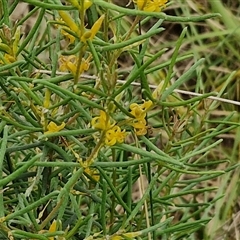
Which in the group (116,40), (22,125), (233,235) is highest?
(116,40)

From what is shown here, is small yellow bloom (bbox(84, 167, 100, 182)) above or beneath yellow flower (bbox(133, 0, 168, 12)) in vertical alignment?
beneath

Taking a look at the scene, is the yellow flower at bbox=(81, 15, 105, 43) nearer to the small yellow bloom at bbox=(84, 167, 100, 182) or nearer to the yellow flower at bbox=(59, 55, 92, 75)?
the yellow flower at bbox=(59, 55, 92, 75)

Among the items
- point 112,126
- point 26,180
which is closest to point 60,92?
point 112,126

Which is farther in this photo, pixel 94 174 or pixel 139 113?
pixel 94 174

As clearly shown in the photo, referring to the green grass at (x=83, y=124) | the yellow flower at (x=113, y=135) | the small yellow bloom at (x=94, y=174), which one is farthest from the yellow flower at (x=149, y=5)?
the small yellow bloom at (x=94, y=174)

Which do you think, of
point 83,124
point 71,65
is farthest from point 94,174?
point 71,65

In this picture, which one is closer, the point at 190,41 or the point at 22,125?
the point at 22,125

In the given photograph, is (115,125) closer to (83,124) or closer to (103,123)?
(103,123)

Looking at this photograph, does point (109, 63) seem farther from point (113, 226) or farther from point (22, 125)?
point (113, 226)

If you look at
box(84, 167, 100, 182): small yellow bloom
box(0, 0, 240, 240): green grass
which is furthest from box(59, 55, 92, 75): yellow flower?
box(84, 167, 100, 182): small yellow bloom

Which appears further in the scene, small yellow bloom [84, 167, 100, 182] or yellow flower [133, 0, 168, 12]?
small yellow bloom [84, 167, 100, 182]

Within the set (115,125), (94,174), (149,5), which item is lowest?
(94,174)
